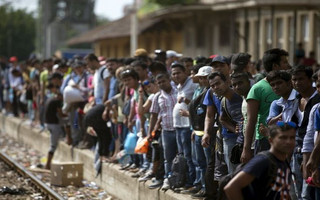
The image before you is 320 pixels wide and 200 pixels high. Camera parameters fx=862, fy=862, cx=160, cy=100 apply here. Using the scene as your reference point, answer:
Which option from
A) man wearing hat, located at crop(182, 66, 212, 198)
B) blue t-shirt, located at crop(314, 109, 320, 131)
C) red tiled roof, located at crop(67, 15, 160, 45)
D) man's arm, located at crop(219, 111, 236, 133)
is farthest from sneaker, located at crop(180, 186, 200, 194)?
red tiled roof, located at crop(67, 15, 160, 45)

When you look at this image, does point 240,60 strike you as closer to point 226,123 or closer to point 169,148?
point 226,123

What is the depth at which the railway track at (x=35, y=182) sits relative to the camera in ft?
44.8

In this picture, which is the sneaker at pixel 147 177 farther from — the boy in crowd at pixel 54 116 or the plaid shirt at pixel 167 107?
the boy in crowd at pixel 54 116

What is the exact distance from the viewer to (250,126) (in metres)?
8.66

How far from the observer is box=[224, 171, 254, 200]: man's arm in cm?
655

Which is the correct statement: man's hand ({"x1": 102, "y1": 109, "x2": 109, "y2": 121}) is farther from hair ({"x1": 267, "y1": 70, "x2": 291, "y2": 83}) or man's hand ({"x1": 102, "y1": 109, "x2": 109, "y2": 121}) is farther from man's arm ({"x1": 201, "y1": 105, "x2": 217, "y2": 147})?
hair ({"x1": 267, "y1": 70, "x2": 291, "y2": 83})

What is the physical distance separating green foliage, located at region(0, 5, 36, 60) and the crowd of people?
43279mm

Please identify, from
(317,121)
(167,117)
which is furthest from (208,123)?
(317,121)

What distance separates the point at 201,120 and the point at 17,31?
→ 2202 inches

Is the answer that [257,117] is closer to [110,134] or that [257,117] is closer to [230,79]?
[230,79]

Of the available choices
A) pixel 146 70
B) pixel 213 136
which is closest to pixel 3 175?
pixel 146 70

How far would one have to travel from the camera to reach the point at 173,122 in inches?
461

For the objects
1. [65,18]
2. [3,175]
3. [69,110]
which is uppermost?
[65,18]

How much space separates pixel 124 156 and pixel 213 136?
389cm
